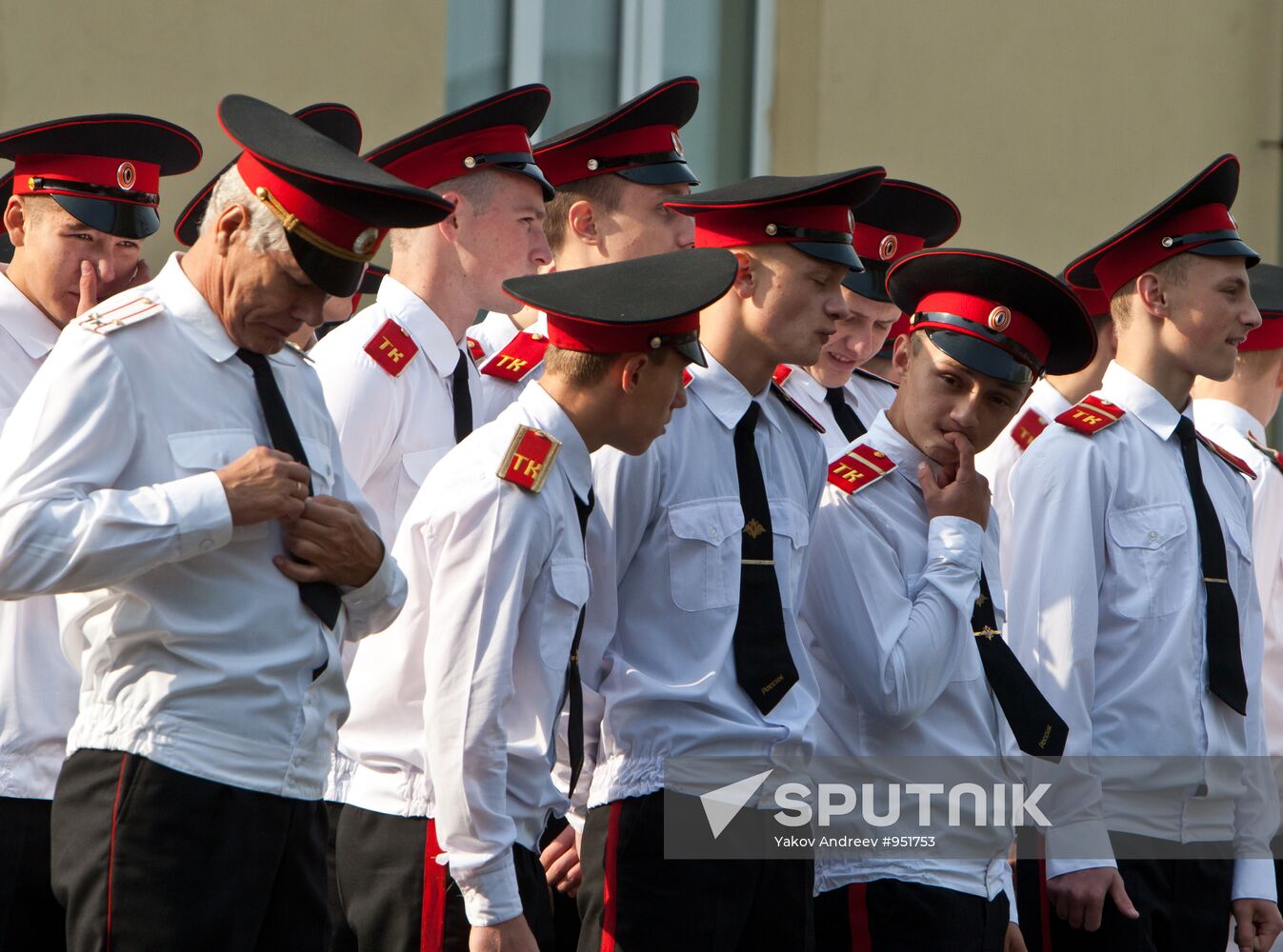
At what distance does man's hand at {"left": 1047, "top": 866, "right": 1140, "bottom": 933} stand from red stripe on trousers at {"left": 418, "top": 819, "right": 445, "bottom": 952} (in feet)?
5.24

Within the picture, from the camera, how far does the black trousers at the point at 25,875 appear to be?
3736mm

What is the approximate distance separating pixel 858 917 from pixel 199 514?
174 centimetres

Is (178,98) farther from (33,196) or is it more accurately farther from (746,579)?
(746,579)

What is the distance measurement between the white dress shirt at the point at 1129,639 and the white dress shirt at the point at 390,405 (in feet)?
4.72

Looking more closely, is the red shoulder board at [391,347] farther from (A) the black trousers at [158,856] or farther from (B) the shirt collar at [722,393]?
(A) the black trousers at [158,856]

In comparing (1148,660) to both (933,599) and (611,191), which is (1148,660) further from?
(611,191)

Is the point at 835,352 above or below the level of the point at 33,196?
below

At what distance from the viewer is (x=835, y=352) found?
5055 millimetres

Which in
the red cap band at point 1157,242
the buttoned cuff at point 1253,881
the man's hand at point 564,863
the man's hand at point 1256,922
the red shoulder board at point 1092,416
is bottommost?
the man's hand at point 1256,922

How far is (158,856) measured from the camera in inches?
110

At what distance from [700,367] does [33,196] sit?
5.47ft

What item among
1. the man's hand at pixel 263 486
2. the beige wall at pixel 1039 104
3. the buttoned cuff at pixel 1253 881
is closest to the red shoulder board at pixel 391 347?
the man's hand at pixel 263 486

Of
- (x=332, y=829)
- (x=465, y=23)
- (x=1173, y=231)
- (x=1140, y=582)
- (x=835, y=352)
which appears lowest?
(x=332, y=829)

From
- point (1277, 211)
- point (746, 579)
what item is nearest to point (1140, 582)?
point (746, 579)
